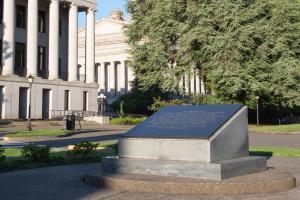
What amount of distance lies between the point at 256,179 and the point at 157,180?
201 cm

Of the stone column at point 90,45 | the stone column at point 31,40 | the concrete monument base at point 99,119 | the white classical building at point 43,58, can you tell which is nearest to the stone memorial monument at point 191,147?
the white classical building at point 43,58

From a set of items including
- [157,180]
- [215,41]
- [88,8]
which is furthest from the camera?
[88,8]

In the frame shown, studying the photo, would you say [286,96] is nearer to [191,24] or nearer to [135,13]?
[191,24]

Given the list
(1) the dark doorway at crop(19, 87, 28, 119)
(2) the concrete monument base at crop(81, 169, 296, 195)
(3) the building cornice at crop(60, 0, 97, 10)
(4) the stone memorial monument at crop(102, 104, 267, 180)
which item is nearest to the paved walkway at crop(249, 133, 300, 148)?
(4) the stone memorial monument at crop(102, 104, 267, 180)

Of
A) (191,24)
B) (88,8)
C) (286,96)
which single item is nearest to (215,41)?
(191,24)

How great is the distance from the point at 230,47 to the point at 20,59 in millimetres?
21816

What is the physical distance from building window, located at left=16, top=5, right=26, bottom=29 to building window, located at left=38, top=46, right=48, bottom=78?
3184 mm

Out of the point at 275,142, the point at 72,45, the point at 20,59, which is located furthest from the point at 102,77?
the point at 275,142

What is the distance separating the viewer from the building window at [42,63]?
1969 inches

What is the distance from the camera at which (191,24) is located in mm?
44688

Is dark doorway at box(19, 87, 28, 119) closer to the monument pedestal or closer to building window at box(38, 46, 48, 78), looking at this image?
building window at box(38, 46, 48, 78)

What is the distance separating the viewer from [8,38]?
42969 mm

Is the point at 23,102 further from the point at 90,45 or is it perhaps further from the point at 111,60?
the point at 111,60

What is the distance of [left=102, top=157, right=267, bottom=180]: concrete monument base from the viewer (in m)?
9.05
